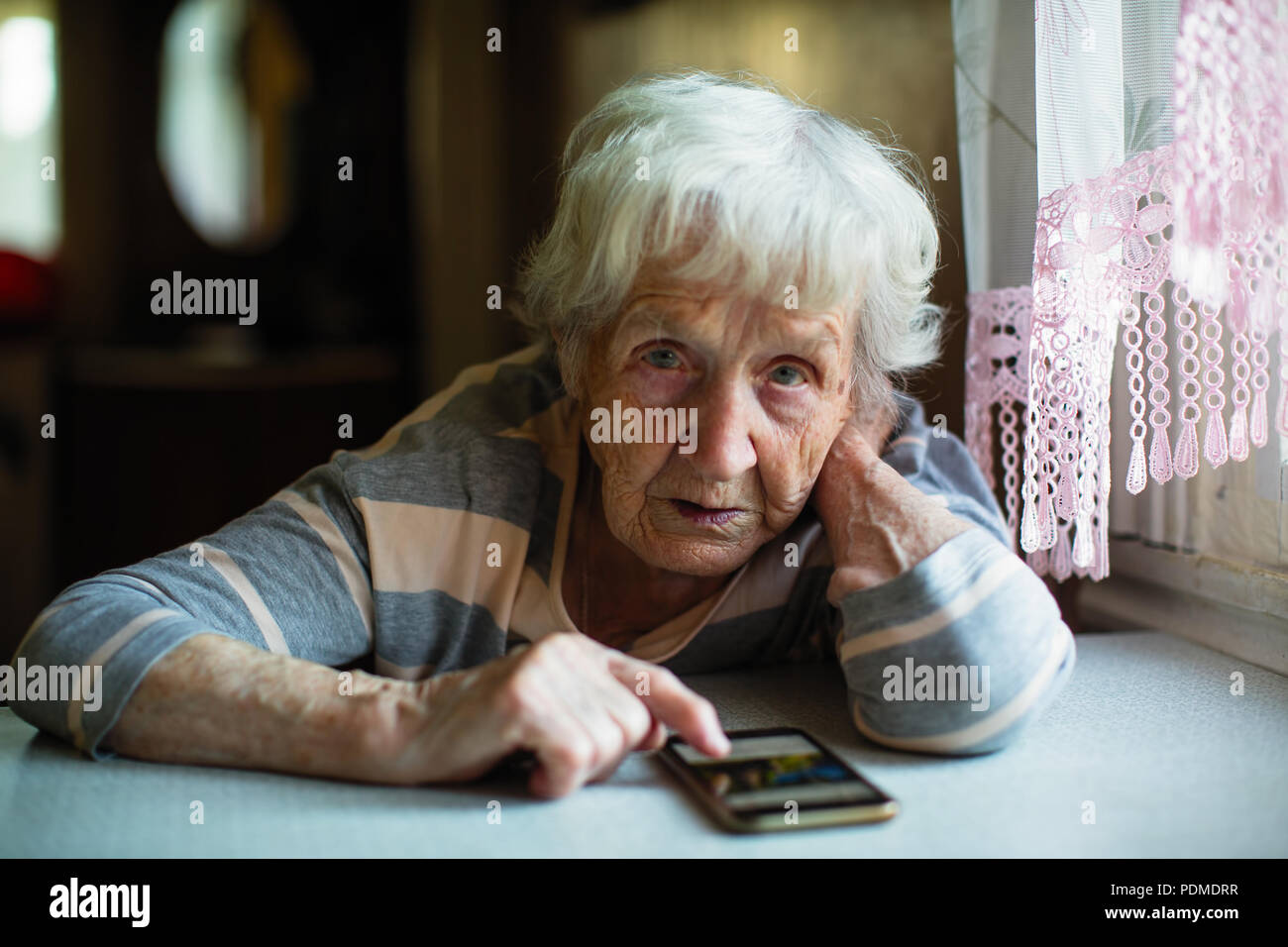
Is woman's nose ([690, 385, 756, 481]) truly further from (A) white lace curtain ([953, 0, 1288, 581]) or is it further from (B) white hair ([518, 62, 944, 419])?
(A) white lace curtain ([953, 0, 1288, 581])

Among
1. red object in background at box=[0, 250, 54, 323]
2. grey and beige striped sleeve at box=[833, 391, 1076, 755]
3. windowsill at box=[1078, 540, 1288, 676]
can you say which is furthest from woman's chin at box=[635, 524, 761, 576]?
red object in background at box=[0, 250, 54, 323]

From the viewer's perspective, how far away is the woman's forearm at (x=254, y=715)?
33.1 inches

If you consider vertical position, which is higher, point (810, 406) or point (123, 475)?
point (810, 406)

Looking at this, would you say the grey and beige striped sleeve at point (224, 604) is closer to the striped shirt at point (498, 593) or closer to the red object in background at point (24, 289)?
the striped shirt at point (498, 593)

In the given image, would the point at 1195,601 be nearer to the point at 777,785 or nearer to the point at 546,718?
the point at 777,785

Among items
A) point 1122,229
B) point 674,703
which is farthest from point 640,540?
point 1122,229

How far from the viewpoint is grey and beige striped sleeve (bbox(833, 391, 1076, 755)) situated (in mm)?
918

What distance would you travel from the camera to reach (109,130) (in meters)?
3.46

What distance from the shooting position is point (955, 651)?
93cm

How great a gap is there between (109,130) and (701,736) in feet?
11.1

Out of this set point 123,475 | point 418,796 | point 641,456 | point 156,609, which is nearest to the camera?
point 418,796
